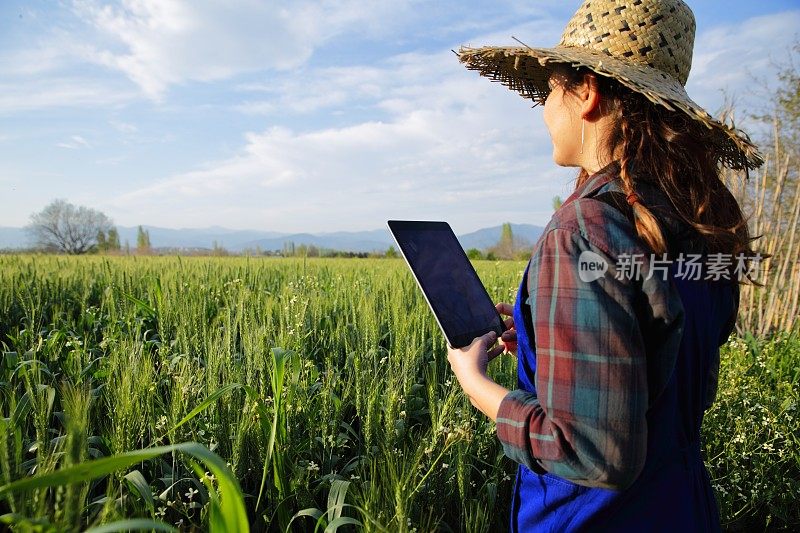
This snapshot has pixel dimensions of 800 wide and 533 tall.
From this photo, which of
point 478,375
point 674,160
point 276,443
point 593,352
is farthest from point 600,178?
point 276,443

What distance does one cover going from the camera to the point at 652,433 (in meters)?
1.05

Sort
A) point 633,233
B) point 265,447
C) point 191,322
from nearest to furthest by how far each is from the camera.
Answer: point 633,233 → point 265,447 → point 191,322

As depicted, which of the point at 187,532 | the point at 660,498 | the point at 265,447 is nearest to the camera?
the point at 660,498

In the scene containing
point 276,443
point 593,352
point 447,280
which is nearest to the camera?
point 593,352

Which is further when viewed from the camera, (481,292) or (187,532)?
(187,532)

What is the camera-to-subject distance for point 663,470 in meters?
1.09

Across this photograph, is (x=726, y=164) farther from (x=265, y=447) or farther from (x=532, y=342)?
(x=265, y=447)

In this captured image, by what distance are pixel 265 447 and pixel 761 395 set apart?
2.86 meters

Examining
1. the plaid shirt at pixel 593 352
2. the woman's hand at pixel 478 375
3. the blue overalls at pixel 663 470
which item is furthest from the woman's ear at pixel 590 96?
the woman's hand at pixel 478 375

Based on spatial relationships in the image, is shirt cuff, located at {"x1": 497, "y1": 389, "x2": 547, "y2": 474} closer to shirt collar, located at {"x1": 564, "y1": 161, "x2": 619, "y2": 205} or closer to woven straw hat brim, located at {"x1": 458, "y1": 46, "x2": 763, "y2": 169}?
shirt collar, located at {"x1": 564, "y1": 161, "x2": 619, "y2": 205}

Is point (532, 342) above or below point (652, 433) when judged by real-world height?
above

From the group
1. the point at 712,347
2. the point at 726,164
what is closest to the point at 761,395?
the point at 726,164

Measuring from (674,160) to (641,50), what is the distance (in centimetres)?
28

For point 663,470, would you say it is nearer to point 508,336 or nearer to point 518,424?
point 518,424
